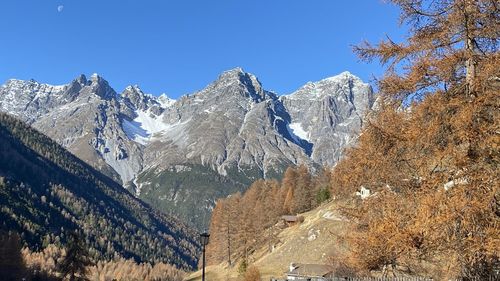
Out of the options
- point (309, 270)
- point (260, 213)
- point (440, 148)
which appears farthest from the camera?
point (260, 213)

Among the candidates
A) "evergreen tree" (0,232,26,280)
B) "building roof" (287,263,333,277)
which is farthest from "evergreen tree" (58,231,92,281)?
"evergreen tree" (0,232,26,280)

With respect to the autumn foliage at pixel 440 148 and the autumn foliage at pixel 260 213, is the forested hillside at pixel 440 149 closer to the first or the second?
the autumn foliage at pixel 440 148

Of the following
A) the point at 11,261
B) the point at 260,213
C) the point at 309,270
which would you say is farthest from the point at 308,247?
the point at 11,261

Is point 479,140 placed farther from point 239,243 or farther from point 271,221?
point 271,221

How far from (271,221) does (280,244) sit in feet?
73.0

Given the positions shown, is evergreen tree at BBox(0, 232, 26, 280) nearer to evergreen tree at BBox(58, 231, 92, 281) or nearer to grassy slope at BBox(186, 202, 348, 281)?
evergreen tree at BBox(58, 231, 92, 281)

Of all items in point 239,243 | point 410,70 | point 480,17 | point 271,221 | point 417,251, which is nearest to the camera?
point 417,251

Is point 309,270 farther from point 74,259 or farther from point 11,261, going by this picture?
point 11,261

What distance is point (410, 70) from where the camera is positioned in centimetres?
1236

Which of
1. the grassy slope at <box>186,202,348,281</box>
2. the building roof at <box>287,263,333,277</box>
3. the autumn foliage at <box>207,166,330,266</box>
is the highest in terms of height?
the autumn foliage at <box>207,166,330,266</box>

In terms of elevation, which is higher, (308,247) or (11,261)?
(11,261)

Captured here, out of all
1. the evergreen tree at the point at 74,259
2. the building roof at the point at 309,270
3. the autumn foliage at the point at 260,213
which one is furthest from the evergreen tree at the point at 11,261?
the building roof at the point at 309,270

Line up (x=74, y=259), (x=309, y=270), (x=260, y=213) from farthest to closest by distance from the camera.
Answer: (x=260, y=213)
(x=74, y=259)
(x=309, y=270)

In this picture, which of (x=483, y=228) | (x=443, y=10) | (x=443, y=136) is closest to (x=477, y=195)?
(x=483, y=228)
